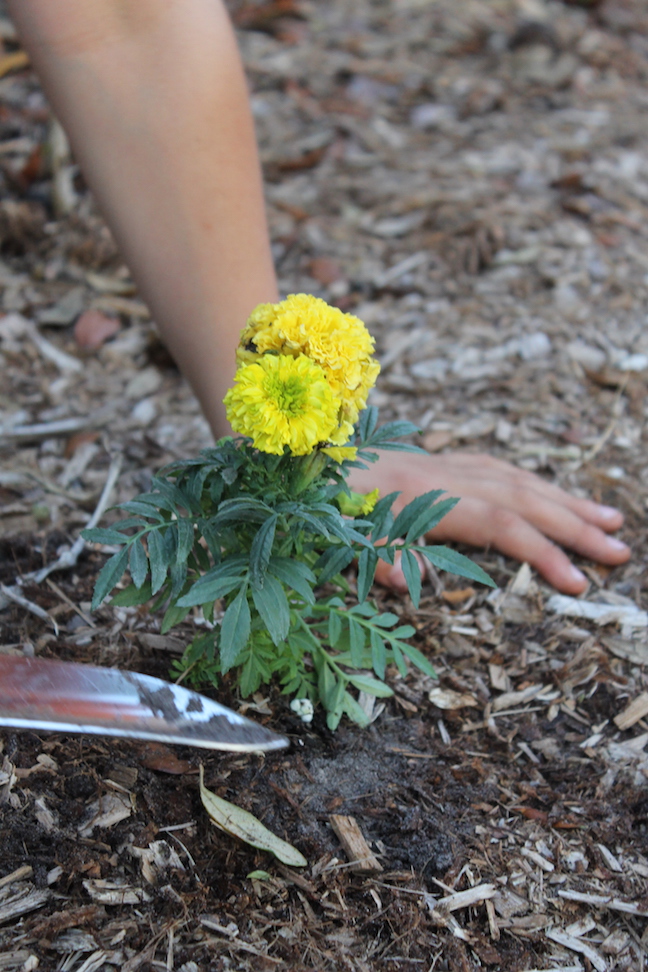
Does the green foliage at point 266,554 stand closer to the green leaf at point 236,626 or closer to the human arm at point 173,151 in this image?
the green leaf at point 236,626

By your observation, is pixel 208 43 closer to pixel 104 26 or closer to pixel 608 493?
pixel 104 26

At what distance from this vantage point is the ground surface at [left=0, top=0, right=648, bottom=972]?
53.2 inches

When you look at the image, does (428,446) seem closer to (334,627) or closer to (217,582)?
(334,627)

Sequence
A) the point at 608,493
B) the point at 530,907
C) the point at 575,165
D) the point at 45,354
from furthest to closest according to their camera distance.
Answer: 1. the point at 575,165
2. the point at 45,354
3. the point at 608,493
4. the point at 530,907

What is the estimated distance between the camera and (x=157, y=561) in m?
1.27

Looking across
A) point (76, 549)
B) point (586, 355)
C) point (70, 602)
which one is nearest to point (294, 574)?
point (70, 602)

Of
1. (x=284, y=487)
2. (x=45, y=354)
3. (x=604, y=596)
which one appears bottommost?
(x=604, y=596)

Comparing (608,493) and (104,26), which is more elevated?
(104,26)

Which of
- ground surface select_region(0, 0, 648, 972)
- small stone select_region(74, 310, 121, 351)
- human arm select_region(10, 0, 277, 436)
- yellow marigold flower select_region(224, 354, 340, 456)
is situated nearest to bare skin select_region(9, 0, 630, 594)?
human arm select_region(10, 0, 277, 436)

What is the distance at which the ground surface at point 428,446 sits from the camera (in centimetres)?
135

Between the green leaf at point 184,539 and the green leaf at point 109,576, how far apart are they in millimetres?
94

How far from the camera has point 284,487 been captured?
4.21 ft

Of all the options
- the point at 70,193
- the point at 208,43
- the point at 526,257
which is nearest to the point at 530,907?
the point at 208,43

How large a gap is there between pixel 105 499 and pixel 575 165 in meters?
2.76
